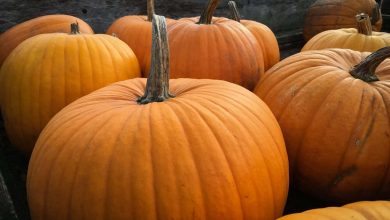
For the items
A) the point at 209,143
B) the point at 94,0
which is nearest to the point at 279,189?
the point at 209,143

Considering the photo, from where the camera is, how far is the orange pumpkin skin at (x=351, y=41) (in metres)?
2.17

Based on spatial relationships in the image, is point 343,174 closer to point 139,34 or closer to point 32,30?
point 139,34

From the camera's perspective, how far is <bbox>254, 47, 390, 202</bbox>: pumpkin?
1294 millimetres

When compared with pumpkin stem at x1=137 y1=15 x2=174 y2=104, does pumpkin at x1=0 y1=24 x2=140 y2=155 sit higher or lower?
lower

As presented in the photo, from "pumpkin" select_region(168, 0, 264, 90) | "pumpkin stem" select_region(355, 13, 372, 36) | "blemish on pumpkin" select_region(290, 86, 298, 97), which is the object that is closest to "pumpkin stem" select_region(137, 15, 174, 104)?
"blemish on pumpkin" select_region(290, 86, 298, 97)

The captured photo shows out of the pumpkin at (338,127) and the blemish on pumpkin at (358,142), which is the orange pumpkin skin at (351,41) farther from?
the blemish on pumpkin at (358,142)

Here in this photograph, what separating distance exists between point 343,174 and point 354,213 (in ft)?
1.41

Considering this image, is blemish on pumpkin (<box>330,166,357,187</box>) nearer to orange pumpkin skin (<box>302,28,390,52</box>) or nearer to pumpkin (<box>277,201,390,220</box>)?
pumpkin (<box>277,201,390,220</box>)

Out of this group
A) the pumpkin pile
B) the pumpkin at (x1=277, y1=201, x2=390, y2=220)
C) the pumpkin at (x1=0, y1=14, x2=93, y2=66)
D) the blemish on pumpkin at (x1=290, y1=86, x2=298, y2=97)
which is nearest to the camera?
the pumpkin at (x1=277, y1=201, x2=390, y2=220)

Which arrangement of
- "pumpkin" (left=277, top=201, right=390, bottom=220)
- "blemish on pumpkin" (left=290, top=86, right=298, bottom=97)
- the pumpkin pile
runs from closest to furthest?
"pumpkin" (left=277, top=201, right=390, bottom=220) → the pumpkin pile → "blemish on pumpkin" (left=290, top=86, right=298, bottom=97)

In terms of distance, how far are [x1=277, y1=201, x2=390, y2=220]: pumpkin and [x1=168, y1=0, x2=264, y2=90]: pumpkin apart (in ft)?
3.29

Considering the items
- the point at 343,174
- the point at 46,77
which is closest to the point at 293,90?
the point at 343,174

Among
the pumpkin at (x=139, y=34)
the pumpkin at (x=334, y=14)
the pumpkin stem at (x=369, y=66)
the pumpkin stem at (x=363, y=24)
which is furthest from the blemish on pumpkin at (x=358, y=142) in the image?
the pumpkin at (x=334, y=14)

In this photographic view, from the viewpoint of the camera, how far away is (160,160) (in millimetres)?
993
